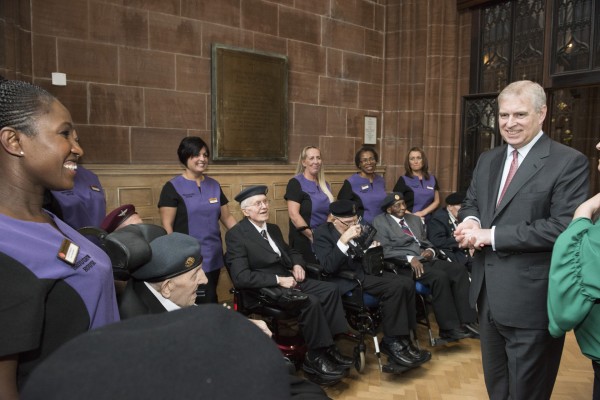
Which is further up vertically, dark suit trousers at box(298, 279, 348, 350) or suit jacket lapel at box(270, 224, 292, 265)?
suit jacket lapel at box(270, 224, 292, 265)

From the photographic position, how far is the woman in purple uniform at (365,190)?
468 cm

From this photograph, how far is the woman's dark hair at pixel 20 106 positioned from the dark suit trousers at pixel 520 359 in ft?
6.54

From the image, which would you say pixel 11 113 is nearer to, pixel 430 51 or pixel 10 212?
pixel 10 212

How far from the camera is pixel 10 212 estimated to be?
37.2 inches

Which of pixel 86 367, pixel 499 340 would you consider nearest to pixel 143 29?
pixel 499 340

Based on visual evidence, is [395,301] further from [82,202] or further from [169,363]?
[169,363]

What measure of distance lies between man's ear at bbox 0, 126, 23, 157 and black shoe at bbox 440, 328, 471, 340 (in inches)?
141

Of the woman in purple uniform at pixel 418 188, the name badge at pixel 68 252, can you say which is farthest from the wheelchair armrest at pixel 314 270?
the name badge at pixel 68 252

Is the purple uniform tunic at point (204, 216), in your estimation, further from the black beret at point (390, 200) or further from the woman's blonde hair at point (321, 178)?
the black beret at point (390, 200)

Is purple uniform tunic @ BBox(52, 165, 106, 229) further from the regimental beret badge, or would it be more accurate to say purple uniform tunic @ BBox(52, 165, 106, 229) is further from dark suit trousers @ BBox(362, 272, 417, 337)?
dark suit trousers @ BBox(362, 272, 417, 337)

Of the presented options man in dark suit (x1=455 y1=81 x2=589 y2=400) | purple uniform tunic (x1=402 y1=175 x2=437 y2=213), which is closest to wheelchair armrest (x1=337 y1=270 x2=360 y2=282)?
man in dark suit (x1=455 y1=81 x2=589 y2=400)

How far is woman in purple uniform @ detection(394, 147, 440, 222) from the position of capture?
508cm

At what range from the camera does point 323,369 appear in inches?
121

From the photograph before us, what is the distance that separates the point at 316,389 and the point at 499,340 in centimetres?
129
